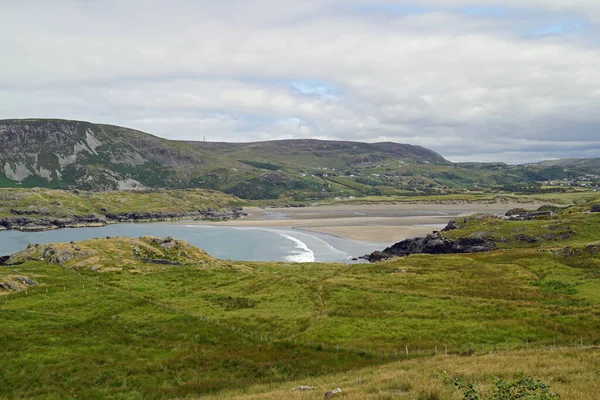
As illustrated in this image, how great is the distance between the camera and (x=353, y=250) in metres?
128

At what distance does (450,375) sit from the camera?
80.7ft

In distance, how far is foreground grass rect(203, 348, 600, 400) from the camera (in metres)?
20.6

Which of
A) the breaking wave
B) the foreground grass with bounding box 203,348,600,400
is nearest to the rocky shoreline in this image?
the breaking wave

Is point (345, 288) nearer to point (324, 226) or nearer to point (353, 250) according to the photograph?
point (353, 250)

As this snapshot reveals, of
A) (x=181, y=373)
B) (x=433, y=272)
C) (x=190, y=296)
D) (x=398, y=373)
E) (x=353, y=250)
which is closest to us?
(x=398, y=373)

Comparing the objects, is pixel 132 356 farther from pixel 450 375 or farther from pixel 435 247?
pixel 435 247

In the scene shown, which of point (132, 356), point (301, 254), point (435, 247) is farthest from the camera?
point (301, 254)

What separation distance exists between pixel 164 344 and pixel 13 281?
35768mm

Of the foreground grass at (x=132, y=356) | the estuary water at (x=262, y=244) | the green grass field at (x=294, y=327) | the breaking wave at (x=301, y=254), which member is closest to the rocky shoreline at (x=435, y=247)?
the estuary water at (x=262, y=244)

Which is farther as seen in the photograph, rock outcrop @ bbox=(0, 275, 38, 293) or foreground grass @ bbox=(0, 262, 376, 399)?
rock outcrop @ bbox=(0, 275, 38, 293)

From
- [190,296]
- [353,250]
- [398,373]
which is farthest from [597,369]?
[353,250]

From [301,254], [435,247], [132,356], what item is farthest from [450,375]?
[301,254]

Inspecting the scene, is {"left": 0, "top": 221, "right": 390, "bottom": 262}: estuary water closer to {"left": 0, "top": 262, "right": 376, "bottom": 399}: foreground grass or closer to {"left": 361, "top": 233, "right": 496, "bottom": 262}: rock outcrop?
{"left": 361, "top": 233, "right": 496, "bottom": 262}: rock outcrop

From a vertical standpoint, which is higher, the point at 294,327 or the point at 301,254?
the point at 294,327
